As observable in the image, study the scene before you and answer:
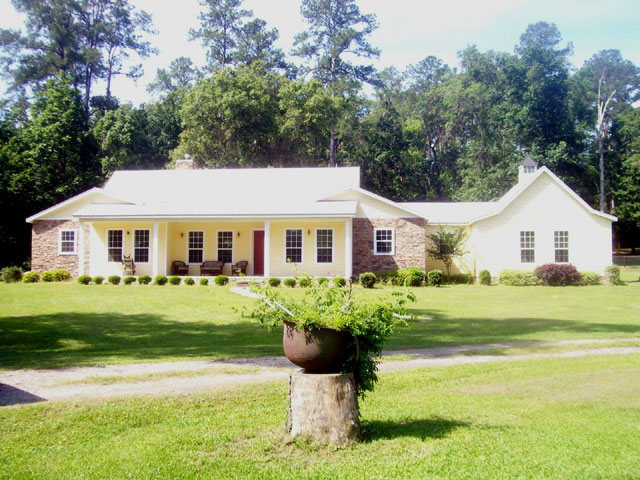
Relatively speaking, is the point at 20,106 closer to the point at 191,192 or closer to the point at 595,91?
the point at 191,192

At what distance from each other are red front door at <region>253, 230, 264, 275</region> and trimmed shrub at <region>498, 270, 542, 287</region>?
458 inches

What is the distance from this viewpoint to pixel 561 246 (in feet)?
88.0

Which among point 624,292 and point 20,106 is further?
point 20,106

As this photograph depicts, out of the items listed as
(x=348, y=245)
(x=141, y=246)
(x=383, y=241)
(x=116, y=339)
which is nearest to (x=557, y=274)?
(x=383, y=241)

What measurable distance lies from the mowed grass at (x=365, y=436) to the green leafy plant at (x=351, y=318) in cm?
75

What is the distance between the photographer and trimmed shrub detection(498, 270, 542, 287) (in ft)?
85.0

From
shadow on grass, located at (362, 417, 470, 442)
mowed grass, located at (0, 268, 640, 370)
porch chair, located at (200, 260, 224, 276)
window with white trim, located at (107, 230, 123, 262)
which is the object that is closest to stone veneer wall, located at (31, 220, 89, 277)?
window with white trim, located at (107, 230, 123, 262)

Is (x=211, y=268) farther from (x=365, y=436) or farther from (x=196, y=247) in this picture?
(x=365, y=436)

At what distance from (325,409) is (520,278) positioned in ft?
74.9

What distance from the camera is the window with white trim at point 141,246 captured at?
86.8 feet

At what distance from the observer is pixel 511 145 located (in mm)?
45406

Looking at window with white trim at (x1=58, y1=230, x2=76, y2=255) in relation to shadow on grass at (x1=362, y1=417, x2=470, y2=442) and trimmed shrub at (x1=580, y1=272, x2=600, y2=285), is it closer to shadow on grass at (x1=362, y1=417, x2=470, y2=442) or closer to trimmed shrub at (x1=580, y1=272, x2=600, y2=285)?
trimmed shrub at (x1=580, y1=272, x2=600, y2=285)

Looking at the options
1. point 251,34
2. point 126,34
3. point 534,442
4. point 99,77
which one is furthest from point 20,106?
point 534,442

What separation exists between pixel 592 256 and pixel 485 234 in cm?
524
